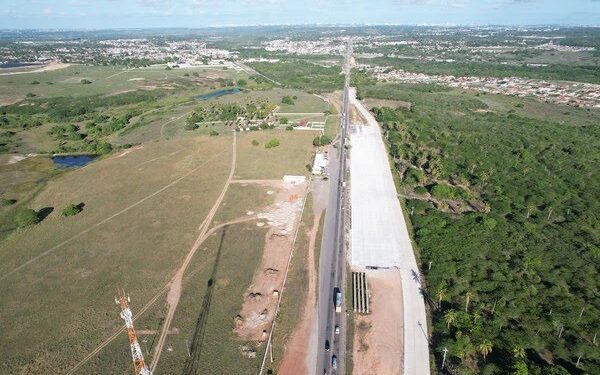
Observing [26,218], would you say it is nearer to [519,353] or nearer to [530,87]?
[519,353]

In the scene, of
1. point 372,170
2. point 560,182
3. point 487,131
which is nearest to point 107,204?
point 372,170

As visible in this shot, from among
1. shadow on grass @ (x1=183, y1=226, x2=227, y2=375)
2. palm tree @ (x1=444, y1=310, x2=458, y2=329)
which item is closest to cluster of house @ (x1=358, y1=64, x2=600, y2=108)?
palm tree @ (x1=444, y1=310, x2=458, y2=329)

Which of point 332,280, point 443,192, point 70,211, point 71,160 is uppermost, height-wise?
point 443,192

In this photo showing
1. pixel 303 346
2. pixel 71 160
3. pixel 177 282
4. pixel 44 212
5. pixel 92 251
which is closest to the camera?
pixel 303 346

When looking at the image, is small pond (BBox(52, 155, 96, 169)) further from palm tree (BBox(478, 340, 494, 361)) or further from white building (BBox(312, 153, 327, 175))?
palm tree (BBox(478, 340, 494, 361))

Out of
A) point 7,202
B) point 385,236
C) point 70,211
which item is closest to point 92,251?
point 70,211
